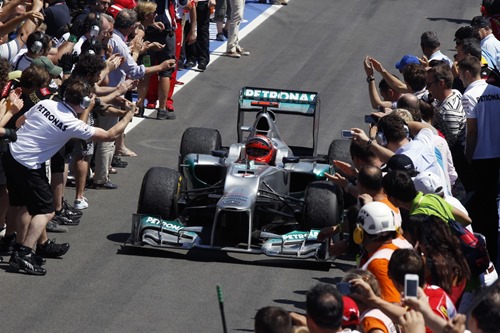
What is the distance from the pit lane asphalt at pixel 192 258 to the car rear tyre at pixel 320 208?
44cm

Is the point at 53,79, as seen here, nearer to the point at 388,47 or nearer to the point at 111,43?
the point at 111,43

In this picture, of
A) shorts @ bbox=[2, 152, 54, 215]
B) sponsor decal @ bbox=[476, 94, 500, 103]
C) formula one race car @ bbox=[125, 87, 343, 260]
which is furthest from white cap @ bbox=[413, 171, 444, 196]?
shorts @ bbox=[2, 152, 54, 215]

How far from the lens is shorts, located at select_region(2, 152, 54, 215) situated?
35.6 feet

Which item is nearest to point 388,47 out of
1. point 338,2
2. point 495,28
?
point 338,2

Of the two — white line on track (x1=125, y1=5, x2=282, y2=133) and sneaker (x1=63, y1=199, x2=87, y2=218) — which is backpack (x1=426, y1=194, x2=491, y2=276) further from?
white line on track (x1=125, y1=5, x2=282, y2=133)

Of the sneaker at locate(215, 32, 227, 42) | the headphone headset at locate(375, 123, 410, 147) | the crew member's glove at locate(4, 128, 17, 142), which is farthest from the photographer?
the sneaker at locate(215, 32, 227, 42)

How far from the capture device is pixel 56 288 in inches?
416

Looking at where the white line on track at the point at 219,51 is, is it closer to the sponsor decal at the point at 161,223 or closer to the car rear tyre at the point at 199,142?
the car rear tyre at the point at 199,142

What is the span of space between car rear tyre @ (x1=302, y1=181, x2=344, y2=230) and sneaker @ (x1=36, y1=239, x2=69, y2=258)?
2518 millimetres

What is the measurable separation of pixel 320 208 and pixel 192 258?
56.2 inches

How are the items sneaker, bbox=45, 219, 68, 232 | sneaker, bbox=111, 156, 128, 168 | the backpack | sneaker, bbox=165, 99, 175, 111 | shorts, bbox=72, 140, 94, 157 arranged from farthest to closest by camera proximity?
1. sneaker, bbox=165, 99, 175, 111
2. sneaker, bbox=111, 156, 128, 168
3. shorts, bbox=72, 140, 94, 157
4. sneaker, bbox=45, 219, 68, 232
5. the backpack

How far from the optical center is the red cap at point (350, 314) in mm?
6773

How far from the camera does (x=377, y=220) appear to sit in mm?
7977

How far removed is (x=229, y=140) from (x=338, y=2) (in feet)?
35.1
